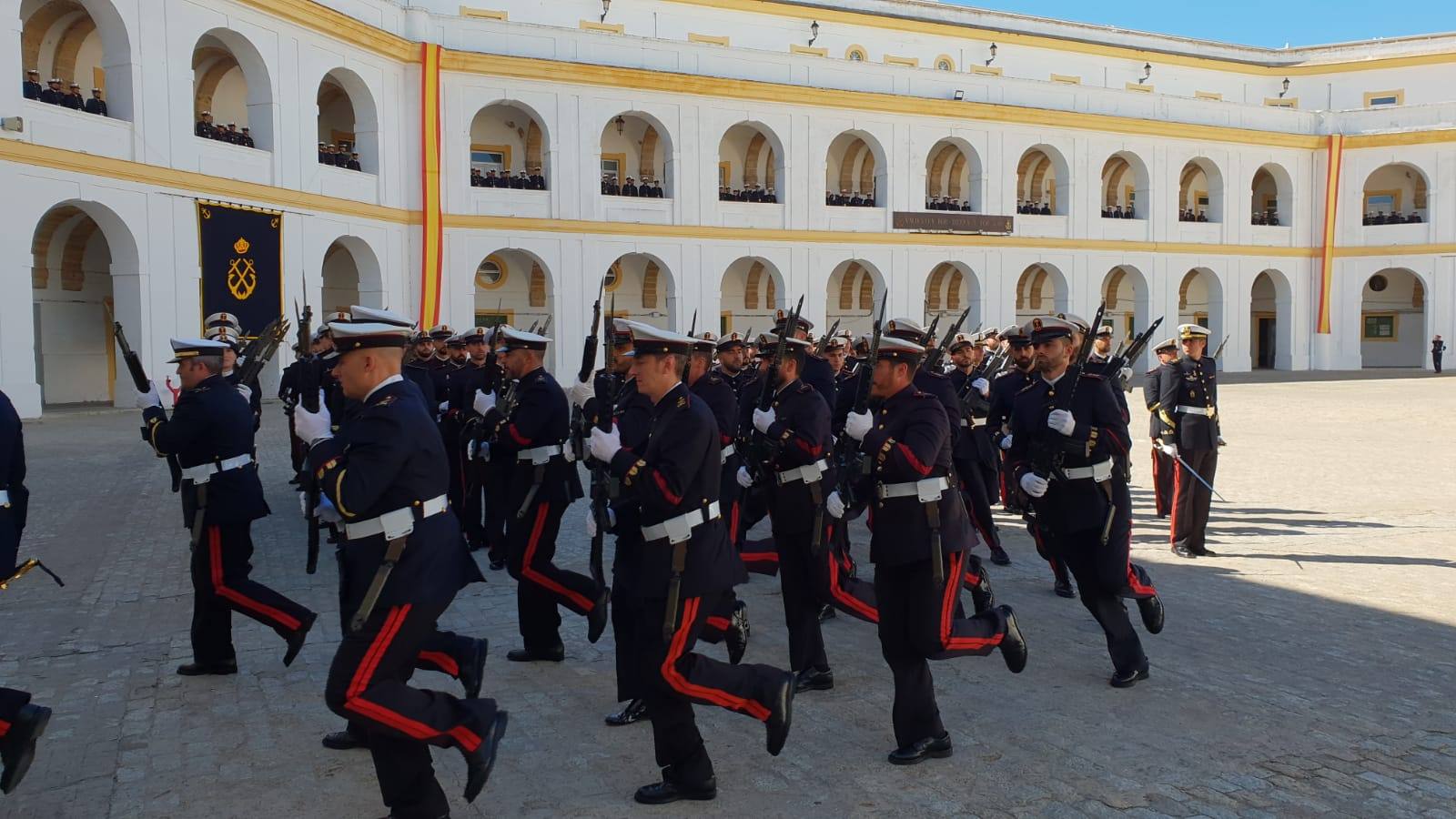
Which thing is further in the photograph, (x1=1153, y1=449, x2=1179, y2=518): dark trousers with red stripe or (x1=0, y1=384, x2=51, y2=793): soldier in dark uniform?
(x1=1153, y1=449, x2=1179, y2=518): dark trousers with red stripe

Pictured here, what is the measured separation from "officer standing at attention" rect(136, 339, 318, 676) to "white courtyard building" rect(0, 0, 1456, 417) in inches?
536

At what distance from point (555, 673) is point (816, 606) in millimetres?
1452

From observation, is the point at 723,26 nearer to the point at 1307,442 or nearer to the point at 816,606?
the point at 1307,442

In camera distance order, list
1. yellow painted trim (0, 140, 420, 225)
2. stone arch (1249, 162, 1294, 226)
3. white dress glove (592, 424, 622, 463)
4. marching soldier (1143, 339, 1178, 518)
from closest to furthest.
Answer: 1. white dress glove (592, 424, 622, 463)
2. marching soldier (1143, 339, 1178, 518)
3. yellow painted trim (0, 140, 420, 225)
4. stone arch (1249, 162, 1294, 226)

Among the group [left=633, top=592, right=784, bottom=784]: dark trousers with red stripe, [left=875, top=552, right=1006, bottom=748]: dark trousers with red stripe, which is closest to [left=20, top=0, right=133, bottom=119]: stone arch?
[left=633, top=592, right=784, bottom=784]: dark trousers with red stripe

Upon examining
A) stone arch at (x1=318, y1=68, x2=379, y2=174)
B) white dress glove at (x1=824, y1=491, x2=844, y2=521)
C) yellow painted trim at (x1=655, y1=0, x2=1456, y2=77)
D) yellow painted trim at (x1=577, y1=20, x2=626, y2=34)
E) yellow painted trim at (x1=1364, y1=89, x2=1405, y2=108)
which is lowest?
white dress glove at (x1=824, y1=491, x2=844, y2=521)

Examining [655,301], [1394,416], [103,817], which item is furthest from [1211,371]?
[655,301]

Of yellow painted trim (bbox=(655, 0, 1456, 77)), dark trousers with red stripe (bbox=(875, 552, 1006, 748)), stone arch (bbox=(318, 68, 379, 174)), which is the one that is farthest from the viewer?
yellow painted trim (bbox=(655, 0, 1456, 77))

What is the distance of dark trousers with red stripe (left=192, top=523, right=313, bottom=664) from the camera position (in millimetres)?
5609

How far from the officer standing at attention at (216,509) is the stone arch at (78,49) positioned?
1656cm

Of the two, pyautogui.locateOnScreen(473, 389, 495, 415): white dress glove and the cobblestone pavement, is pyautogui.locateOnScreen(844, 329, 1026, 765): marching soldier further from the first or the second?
→ pyautogui.locateOnScreen(473, 389, 495, 415): white dress glove

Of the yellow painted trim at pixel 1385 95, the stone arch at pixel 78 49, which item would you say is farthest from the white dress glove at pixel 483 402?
the yellow painted trim at pixel 1385 95

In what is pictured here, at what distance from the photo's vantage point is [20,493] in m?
4.75

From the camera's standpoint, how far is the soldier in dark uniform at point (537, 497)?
602 cm
